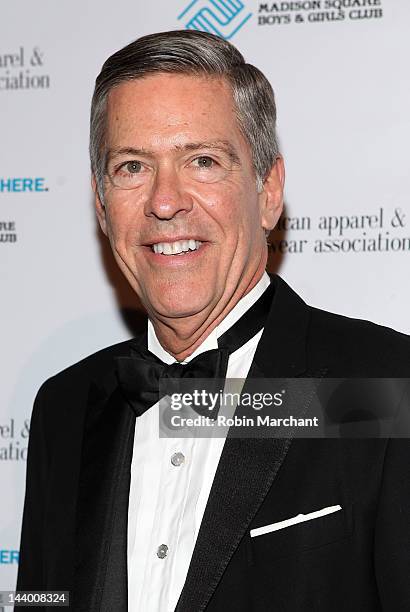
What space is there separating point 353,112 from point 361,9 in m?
0.25

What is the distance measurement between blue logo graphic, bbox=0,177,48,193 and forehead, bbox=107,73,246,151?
2.64 feet

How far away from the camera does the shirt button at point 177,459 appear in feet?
5.97

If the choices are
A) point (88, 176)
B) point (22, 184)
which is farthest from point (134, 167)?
point (22, 184)

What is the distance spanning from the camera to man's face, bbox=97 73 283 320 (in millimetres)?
1790

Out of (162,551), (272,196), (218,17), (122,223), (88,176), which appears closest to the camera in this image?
(162,551)

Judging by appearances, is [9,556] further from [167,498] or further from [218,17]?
[218,17]

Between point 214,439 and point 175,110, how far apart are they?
62 cm

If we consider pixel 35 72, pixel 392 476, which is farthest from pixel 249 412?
pixel 35 72

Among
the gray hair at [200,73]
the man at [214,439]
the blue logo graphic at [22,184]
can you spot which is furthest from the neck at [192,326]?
the blue logo graphic at [22,184]

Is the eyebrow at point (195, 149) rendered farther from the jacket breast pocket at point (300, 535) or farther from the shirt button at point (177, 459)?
the jacket breast pocket at point (300, 535)

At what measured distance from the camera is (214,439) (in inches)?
71.4

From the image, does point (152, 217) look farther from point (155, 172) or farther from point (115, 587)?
point (115, 587)

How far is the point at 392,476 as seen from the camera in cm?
160

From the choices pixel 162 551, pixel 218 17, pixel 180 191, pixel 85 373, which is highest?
pixel 218 17
